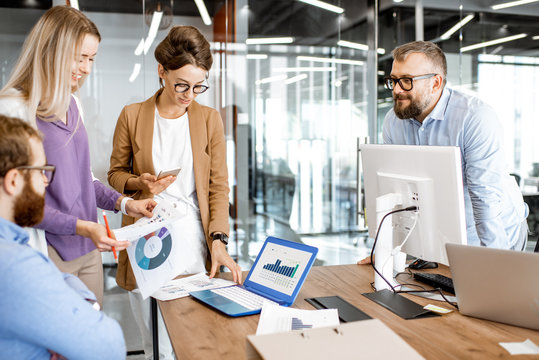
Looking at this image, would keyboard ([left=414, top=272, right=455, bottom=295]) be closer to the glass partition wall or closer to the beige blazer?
the beige blazer

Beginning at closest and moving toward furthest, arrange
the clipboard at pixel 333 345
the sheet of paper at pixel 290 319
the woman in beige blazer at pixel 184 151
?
the clipboard at pixel 333 345, the sheet of paper at pixel 290 319, the woman in beige blazer at pixel 184 151

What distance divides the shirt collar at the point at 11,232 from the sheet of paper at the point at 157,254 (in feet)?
1.73

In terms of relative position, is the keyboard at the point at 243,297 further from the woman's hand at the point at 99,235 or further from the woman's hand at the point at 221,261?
the woman's hand at the point at 99,235

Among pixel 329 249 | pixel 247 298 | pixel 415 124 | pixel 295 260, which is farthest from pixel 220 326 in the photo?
pixel 329 249

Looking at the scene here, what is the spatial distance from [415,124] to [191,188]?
1.17 metres

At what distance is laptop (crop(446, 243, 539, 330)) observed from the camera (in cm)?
144

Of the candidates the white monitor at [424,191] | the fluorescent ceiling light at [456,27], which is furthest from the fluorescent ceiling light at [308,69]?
the white monitor at [424,191]

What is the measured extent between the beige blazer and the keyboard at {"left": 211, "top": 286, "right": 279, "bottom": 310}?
1.04ft

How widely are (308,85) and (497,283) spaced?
3.39 metres

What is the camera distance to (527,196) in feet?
15.0

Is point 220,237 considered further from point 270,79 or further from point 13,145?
point 270,79

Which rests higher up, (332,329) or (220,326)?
(332,329)

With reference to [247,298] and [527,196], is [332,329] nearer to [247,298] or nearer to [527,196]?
[247,298]

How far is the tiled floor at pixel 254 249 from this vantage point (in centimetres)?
394
